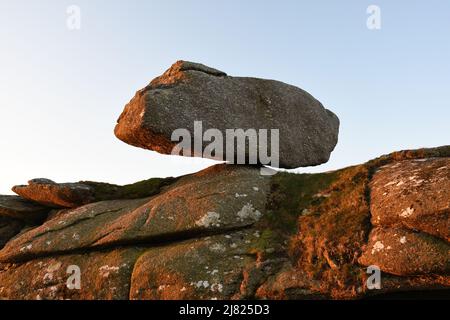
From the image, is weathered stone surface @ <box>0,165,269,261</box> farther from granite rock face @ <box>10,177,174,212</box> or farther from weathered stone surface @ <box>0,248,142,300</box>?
granite rock face @ <box>10,177,174,212</box>

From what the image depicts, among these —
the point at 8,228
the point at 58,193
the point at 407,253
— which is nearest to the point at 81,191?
the point at 58,193

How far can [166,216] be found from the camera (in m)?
18.2

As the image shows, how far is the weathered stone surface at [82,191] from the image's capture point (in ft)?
75.7

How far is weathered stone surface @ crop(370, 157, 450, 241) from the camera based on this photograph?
1355 cm

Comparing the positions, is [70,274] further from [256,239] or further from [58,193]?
[256,239]

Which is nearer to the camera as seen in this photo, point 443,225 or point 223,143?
point 443,225

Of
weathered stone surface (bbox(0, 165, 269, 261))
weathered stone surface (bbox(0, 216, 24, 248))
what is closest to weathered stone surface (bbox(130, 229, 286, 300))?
weathered stone surface (bbox(0, 165, 269, 261))

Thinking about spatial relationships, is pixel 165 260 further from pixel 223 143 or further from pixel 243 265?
pixel 223 143

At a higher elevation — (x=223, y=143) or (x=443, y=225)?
(x=223, y=143)

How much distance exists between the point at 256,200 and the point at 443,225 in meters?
7.24

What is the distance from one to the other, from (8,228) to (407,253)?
67.2 feet

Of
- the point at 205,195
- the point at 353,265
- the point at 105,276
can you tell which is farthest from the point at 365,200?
the point at 105,276
